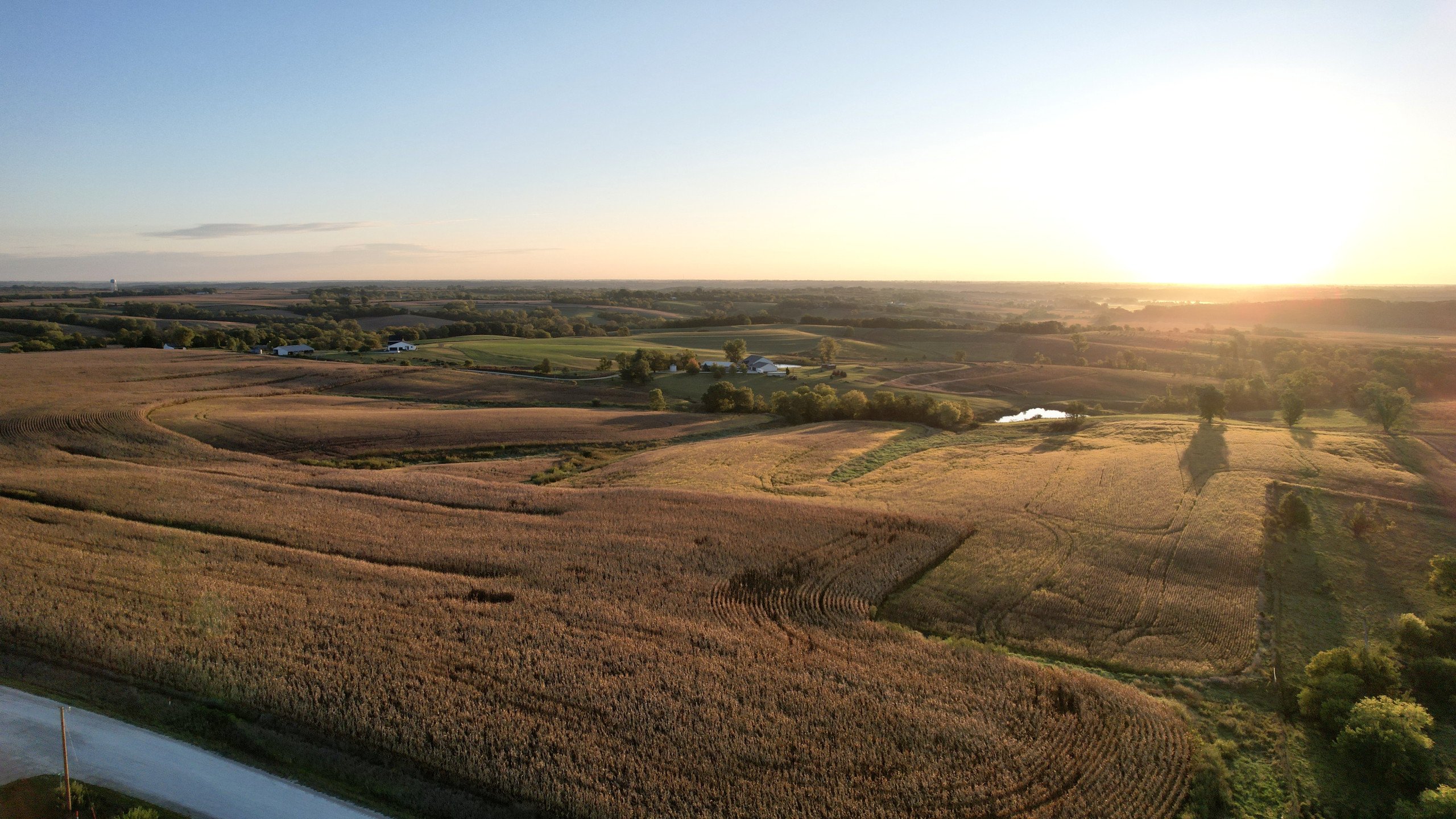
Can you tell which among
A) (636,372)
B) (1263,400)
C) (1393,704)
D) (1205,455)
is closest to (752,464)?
(1205,455)

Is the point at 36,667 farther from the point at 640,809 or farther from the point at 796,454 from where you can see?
the point at 796,454

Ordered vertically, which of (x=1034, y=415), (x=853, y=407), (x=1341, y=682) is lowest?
(x=1034, y=415)

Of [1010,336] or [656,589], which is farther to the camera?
[1010,336]

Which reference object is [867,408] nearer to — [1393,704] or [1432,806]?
[1393,704]

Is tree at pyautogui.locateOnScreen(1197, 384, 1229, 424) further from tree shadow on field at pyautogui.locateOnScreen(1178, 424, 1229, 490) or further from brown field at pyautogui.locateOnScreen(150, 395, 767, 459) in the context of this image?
brown field at pyautogui.locateOnScreen(150, 395, 767, 459)

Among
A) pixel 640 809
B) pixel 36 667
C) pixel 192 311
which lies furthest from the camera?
pixel 192 311

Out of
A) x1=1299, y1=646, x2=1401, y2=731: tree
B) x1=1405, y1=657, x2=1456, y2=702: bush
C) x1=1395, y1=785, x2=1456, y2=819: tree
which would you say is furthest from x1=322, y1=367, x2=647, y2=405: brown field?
x1=1395, y1=785, x2=1456, y2=819: tree

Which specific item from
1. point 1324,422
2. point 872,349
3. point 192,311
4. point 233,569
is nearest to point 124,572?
point 233,569
